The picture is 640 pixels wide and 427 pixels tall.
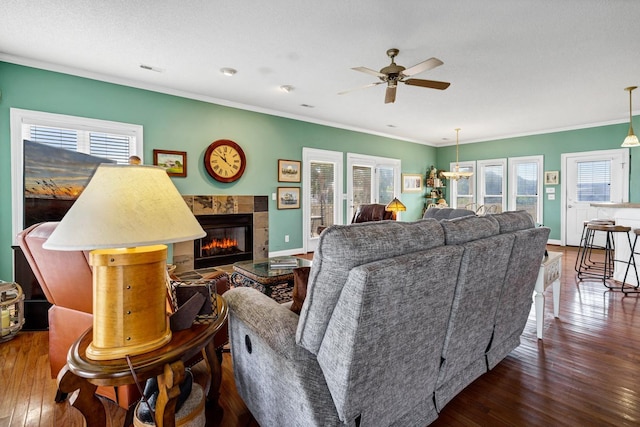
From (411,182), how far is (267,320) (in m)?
7.68

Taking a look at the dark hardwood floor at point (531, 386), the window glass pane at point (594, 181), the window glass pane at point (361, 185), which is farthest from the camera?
the window glass pane at point (361, 185)

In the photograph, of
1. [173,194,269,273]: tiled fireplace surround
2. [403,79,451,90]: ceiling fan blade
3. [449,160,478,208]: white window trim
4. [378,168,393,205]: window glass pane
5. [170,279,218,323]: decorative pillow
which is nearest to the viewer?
[170,279,218,323]: decorative pillow

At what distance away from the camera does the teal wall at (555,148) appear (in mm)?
6036

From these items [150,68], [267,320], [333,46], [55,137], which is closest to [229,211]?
[150,68]

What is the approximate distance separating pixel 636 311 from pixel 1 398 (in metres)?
5.19

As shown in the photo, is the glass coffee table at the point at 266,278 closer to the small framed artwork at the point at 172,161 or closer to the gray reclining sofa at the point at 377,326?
the gray reclining sofa at the point at 377,326

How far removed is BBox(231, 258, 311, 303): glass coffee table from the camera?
8.85ft

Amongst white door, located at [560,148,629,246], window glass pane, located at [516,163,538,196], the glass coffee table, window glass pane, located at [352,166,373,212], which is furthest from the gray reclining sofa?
window glass pane, located at [516,163,538,196]

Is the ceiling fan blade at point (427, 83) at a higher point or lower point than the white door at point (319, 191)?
higher

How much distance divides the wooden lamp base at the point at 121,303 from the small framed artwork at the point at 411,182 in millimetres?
7709

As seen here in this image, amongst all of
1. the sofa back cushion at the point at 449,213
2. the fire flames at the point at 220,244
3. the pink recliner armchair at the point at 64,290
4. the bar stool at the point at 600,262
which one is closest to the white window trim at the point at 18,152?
the fire flames at the point at 220,244

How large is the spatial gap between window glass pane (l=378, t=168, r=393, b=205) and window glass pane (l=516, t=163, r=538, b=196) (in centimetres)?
301

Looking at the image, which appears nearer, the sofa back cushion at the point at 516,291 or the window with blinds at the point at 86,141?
the sofa back cushion at the point at 516,291

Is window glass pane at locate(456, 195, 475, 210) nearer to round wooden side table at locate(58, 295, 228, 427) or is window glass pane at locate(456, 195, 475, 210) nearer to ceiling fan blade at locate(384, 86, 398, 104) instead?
ceiling fan blade at locate(384, 86, 398, 104)
